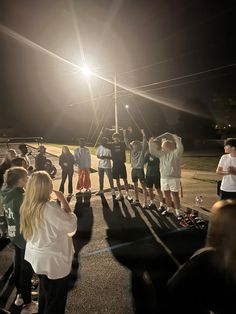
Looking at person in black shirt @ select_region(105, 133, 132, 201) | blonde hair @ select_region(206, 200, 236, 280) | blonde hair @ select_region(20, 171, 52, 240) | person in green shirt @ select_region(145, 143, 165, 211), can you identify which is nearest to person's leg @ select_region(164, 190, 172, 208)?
person in green shirt @ select_region(145, 143, 165, 211)

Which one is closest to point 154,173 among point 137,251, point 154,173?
point 154,173

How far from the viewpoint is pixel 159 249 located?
6.06 meters

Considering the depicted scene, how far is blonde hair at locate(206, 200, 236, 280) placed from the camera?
1762 mm

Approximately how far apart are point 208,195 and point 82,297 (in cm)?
658

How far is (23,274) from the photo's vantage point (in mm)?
4027

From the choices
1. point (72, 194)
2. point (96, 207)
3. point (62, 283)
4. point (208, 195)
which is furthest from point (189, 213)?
point (62, 283)

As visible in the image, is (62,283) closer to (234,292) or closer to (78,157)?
(234,292)

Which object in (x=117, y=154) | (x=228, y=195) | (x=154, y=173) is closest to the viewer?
(x=228, y=195)

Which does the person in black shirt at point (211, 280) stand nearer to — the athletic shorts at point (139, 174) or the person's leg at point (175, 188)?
the person's leg at point (175, 188)

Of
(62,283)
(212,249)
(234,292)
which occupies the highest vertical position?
(212,249)

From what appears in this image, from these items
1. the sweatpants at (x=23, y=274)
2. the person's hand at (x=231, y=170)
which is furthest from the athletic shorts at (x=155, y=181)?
the sweatpants at (x=23, y=274)

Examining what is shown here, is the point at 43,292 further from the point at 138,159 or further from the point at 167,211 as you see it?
the point at 138,159

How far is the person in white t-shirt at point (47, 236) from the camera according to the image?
3264 mm

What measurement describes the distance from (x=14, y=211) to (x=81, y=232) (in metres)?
3.40
